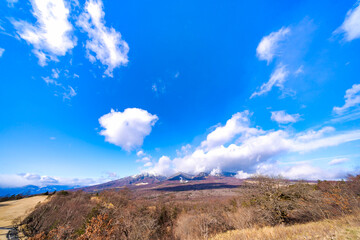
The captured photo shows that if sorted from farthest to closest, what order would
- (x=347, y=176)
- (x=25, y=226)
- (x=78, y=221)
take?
(x=347, y=176) < (x=78, y=221) < (x=25, y=226)

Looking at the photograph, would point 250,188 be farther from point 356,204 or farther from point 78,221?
point 78,221

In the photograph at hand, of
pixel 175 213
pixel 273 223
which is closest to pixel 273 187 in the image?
pixel 273 223

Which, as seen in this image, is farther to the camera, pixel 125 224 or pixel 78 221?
pixel 78 221

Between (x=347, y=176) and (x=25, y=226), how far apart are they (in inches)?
3021

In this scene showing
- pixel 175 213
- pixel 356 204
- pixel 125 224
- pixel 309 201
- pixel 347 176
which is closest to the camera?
pixel 356 204

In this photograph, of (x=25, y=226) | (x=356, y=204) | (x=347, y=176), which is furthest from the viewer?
(x=347, y=176)

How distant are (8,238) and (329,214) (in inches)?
1862

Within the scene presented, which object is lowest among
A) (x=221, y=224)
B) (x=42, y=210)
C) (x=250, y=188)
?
(x=221, y=224)

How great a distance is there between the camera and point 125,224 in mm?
19484

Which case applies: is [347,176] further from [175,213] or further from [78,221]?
[78,221]

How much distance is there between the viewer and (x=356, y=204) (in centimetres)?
1756

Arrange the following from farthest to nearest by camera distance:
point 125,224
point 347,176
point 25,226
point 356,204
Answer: point 347,176 → point 25,226 → point 125,224 → point 356,204

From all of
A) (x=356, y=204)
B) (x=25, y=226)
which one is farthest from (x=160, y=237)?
(x=356, y=204)

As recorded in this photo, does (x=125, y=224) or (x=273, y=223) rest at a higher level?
(x=125, y=224)
